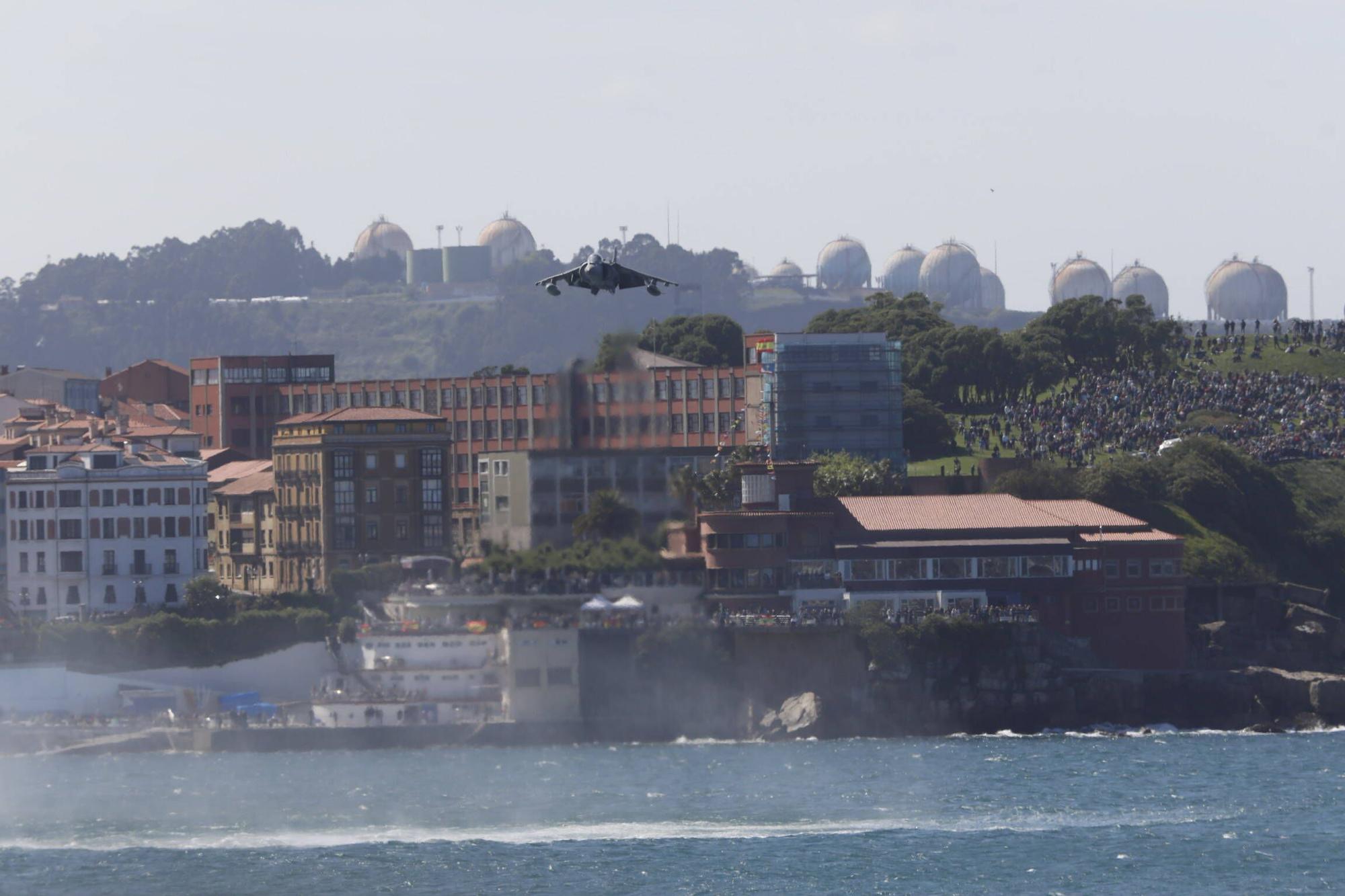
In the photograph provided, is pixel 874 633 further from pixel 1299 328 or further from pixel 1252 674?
pixel 1299 328

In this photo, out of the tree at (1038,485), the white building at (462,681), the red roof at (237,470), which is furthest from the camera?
the red roof at (237,470)

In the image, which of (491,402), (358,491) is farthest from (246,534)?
(491,402)

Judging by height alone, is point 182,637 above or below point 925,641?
below

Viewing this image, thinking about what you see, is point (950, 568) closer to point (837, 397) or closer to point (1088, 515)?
point (1088, 515)

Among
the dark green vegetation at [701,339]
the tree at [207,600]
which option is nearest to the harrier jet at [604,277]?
the tree at [207,600]

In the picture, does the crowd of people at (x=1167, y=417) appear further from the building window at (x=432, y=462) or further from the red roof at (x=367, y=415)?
the red roof at (x=367, y=415)

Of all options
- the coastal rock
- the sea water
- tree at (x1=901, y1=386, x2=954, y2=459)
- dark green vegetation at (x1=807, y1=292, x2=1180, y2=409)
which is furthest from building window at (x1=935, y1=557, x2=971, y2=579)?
dark green vegetation at (x1=807, y1=292, x2=1180, y2=409)
